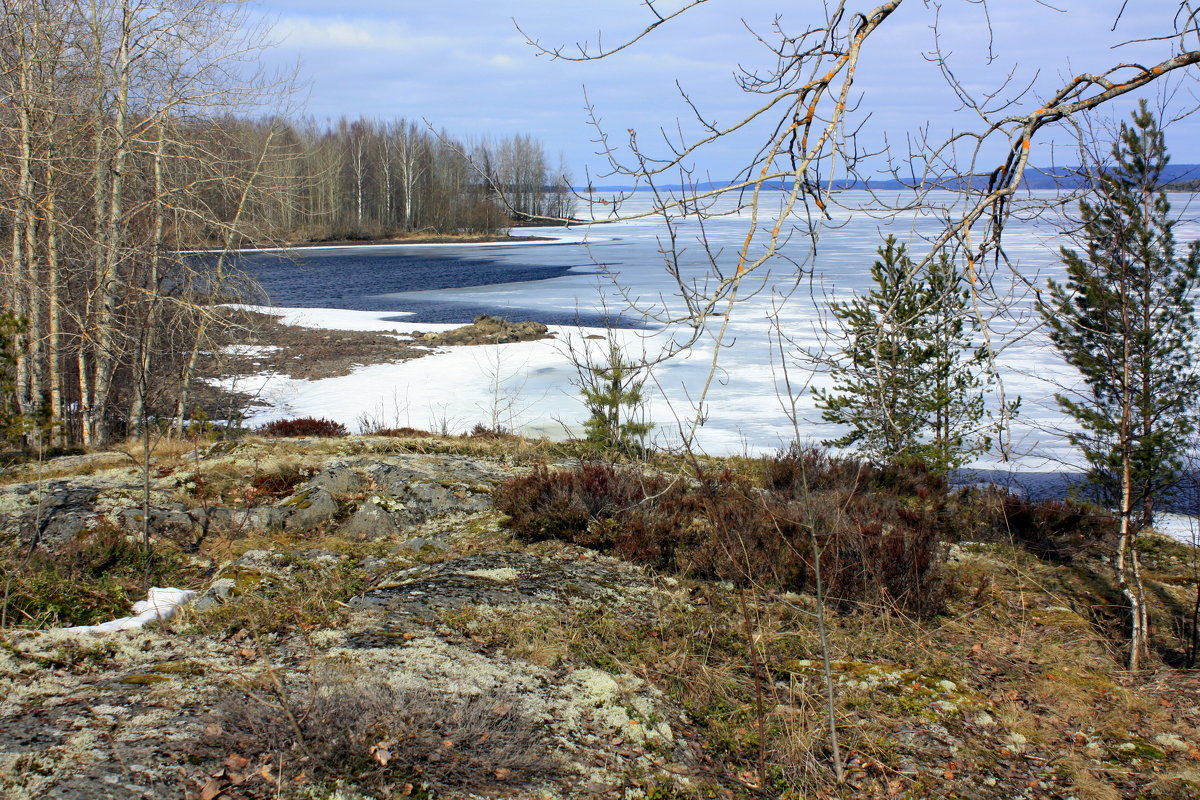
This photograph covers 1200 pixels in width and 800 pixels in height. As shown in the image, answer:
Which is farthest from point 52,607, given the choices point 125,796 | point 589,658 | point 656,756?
point 656,756

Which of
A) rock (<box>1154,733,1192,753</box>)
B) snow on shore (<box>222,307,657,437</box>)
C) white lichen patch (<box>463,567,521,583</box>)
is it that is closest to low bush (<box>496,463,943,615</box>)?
white lichen patch (<box>463,567,521,583</box>)

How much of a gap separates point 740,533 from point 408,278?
35.6 m

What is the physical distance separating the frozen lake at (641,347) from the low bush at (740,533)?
0.85 m

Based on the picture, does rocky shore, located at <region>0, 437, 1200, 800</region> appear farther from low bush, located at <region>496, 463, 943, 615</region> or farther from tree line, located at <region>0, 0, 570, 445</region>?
tree line, located at <region>0, 0, 570, 445</region>

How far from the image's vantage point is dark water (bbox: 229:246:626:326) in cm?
2634

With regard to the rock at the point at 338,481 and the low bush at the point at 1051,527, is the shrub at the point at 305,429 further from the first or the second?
the low bush at the point at 1051,527

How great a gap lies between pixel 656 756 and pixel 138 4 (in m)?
12.7

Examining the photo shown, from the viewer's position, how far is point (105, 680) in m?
2.80

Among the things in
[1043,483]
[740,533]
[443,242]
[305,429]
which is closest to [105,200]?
[305,429]

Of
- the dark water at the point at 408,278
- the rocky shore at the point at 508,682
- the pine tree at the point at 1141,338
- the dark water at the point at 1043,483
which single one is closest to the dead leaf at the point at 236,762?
the rocky shore at the point at 508,682

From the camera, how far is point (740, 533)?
482 cm

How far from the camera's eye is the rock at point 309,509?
5.46m

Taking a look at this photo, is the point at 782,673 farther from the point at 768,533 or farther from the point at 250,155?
the point at 250,155

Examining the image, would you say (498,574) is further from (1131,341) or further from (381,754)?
(1131,341)
